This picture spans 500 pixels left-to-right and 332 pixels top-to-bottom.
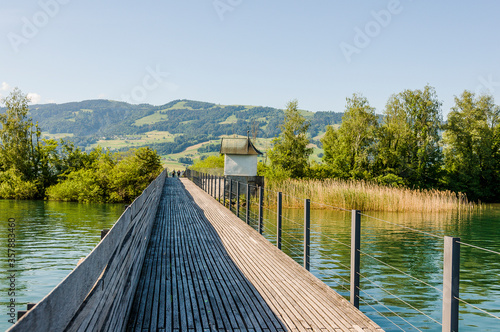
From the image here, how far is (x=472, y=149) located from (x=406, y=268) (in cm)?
3628

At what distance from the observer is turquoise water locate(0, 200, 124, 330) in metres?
11.2

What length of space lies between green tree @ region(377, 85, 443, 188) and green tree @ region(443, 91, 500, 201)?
1636 millimetres

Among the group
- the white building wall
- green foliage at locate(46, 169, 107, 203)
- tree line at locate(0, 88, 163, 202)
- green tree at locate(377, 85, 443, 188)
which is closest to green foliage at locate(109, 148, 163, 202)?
tree line at locate(0, 88, 163, 202)

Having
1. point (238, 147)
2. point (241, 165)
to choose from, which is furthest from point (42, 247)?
point (238, 147)

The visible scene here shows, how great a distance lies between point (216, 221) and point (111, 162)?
33637mm

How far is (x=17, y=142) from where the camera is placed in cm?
4466

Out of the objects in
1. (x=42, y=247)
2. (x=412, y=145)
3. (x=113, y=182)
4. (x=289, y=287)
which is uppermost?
(x=412, y=145)

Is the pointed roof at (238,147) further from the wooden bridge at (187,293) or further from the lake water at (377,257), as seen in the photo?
the wooden bridge at (187,293)

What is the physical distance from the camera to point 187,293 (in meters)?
4.97

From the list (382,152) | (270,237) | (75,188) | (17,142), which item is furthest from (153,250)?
(17,142)

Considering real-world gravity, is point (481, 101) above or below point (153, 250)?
above

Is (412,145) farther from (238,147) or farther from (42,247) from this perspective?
(42,247)

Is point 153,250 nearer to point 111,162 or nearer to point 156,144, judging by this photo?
point 111,162

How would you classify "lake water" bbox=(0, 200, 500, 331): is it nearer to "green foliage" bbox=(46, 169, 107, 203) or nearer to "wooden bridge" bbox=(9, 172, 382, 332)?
"wooden bridge" bbox=(9, 172, 382, 332)
